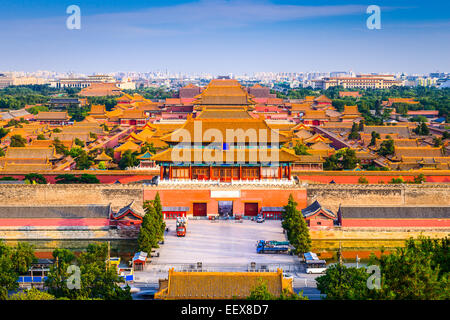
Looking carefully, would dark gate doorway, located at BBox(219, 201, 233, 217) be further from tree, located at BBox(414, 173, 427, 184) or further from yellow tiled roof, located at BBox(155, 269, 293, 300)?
yellow tiled roof, located at BBox(155, 269, 293, 300)

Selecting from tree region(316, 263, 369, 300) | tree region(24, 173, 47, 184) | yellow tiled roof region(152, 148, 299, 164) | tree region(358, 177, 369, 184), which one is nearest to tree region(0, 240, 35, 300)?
tree region(316, 263, 369, 300)

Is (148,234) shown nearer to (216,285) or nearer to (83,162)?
(216,285)

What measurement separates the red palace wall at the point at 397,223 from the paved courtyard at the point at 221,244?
3118mm


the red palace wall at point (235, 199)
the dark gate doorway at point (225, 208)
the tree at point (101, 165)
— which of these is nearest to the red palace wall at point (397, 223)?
the red palace wall at point (235, 199)

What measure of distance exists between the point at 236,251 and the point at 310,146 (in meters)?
19.7

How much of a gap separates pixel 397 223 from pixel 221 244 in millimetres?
7747

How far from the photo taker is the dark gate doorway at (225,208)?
25.0 m

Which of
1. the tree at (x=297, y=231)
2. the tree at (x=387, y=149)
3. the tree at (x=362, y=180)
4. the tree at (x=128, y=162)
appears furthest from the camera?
the tree at (x=387, y=149)

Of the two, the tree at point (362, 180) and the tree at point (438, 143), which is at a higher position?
the tree at point (438, 143)

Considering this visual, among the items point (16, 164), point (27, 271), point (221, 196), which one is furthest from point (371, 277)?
point (16, 164)

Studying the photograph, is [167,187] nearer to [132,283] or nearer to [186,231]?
[186,231]

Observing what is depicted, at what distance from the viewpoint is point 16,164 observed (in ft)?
102

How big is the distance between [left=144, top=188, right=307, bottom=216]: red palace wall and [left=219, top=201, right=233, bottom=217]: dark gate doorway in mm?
344

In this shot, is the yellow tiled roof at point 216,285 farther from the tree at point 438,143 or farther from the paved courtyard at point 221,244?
the tree at point 438,143
